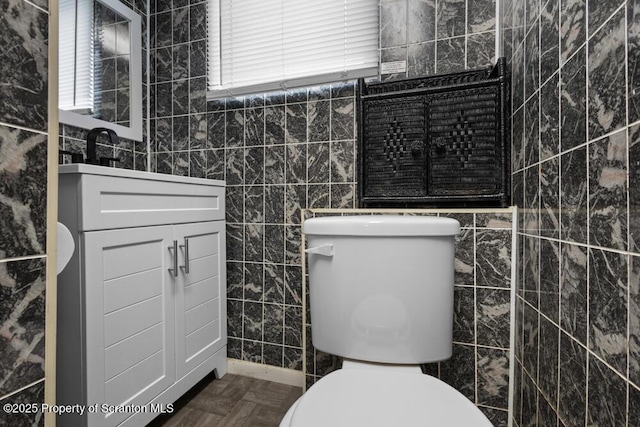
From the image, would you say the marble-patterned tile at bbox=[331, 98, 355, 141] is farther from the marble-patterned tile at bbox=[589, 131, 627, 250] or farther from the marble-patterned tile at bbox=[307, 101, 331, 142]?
the marble-patterned tile at bbox=[589, 131, 627, 250]

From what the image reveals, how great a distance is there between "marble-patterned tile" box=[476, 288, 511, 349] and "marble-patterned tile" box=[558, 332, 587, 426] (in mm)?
419

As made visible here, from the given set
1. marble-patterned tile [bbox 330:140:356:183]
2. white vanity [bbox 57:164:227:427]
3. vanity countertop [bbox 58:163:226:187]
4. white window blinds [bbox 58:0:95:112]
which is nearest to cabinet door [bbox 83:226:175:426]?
white vanity [bbox 57:164:227:427]

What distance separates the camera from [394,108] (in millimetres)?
1307

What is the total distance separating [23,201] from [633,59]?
3.27 feet

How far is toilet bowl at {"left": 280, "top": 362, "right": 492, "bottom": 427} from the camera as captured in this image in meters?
0.67

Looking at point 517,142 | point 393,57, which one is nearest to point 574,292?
point 517,142

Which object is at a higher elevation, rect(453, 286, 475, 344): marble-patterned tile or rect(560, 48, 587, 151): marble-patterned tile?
rect(560, 48, 587, 151): marble-patterned tile

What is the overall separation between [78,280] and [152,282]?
0.83 ft

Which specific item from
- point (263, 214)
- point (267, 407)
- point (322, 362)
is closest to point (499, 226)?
point (322, 362)

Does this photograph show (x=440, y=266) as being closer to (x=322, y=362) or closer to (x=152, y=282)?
(x=322, y=362)

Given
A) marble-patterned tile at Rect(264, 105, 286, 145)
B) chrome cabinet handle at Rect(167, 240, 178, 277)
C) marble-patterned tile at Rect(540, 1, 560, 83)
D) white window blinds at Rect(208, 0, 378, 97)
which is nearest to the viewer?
marble-patterned tile at Rect(540, 1, 560, 83)

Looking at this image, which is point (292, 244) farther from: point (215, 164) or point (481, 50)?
point (481, 50)

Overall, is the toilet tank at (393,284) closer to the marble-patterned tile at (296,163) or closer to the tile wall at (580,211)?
the tile wall at (580,211)

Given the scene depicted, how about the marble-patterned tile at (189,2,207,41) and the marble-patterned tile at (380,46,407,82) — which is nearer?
the marble-patterned tile at (380,46,407,82)
